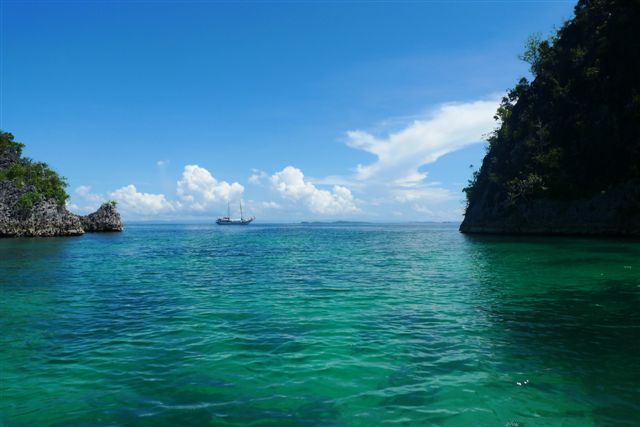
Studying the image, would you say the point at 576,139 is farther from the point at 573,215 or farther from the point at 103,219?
the point at 103,219

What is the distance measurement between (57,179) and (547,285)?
103263 millimetres

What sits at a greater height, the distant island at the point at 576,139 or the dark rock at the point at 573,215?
the distant island at the point at 576,139

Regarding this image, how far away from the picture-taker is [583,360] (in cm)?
1092

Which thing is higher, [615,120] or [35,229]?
[615,120]

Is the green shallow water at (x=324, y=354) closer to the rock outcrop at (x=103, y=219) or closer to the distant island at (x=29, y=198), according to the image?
the distant island at (x=29, y=198)

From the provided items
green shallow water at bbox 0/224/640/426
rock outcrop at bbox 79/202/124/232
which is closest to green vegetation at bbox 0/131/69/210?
rock outcrop at bbox 79/202/124/232

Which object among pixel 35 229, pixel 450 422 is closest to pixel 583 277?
pixel 450 422

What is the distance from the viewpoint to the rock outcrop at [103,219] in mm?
115938

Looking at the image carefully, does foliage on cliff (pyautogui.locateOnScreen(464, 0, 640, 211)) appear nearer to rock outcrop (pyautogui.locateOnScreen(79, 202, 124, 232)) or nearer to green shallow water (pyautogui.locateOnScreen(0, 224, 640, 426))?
green shallow water (pyautogui.locateOnScreen(0, 224, 640, 426))

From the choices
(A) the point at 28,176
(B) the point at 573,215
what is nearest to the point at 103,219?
(A) the point at 28,176

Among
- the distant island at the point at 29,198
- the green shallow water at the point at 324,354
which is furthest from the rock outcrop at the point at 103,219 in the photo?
the green shallow water at the point at 324,354

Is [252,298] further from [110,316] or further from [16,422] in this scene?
[16,422]

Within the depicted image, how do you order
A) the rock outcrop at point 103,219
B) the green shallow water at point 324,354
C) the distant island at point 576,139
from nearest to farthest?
the green shallow water at point 324,354, the distant island at point 576,139, the rock outcrop at point 103,219

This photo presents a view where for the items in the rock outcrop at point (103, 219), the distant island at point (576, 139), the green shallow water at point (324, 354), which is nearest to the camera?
the green shallow water at point (324, 354)
